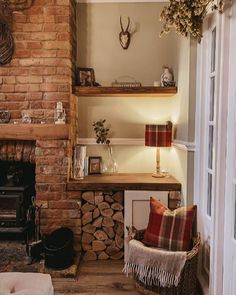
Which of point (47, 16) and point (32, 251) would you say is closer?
point (32, 251)

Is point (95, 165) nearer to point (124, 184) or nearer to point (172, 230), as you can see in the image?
point (124, 184)

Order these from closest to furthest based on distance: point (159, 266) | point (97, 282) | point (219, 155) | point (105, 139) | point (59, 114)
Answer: point (219, 155), point (159, 266), point (97, 282), point (59, 114), point (105, 139)

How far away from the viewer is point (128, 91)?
3551 mm

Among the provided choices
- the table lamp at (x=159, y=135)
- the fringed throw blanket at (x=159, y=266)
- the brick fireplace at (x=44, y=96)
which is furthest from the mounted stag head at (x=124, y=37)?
the fringed throw blanket at (x=159, y=266)

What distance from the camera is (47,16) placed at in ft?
11.0

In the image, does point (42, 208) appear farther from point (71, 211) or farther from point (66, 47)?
point (66, 47)

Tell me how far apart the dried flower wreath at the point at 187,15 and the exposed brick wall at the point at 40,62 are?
1.24 metres

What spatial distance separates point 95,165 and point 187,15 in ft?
6.43

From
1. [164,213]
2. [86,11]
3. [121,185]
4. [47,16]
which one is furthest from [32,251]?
[86,11]

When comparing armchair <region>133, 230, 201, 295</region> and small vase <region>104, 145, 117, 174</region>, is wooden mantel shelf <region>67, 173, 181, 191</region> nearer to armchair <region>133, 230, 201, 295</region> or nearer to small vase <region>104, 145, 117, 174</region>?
small vase <region>104, 145, 117, 174</region>

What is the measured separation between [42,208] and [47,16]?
2020 millimetres

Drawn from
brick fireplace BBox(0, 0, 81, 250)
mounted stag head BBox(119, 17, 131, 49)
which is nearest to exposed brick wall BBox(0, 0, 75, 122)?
brick fireplace BBox(0, 0, 81, 250)

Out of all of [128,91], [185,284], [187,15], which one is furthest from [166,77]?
[185,284]

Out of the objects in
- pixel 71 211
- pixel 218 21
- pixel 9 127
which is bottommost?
pixel 71 211
